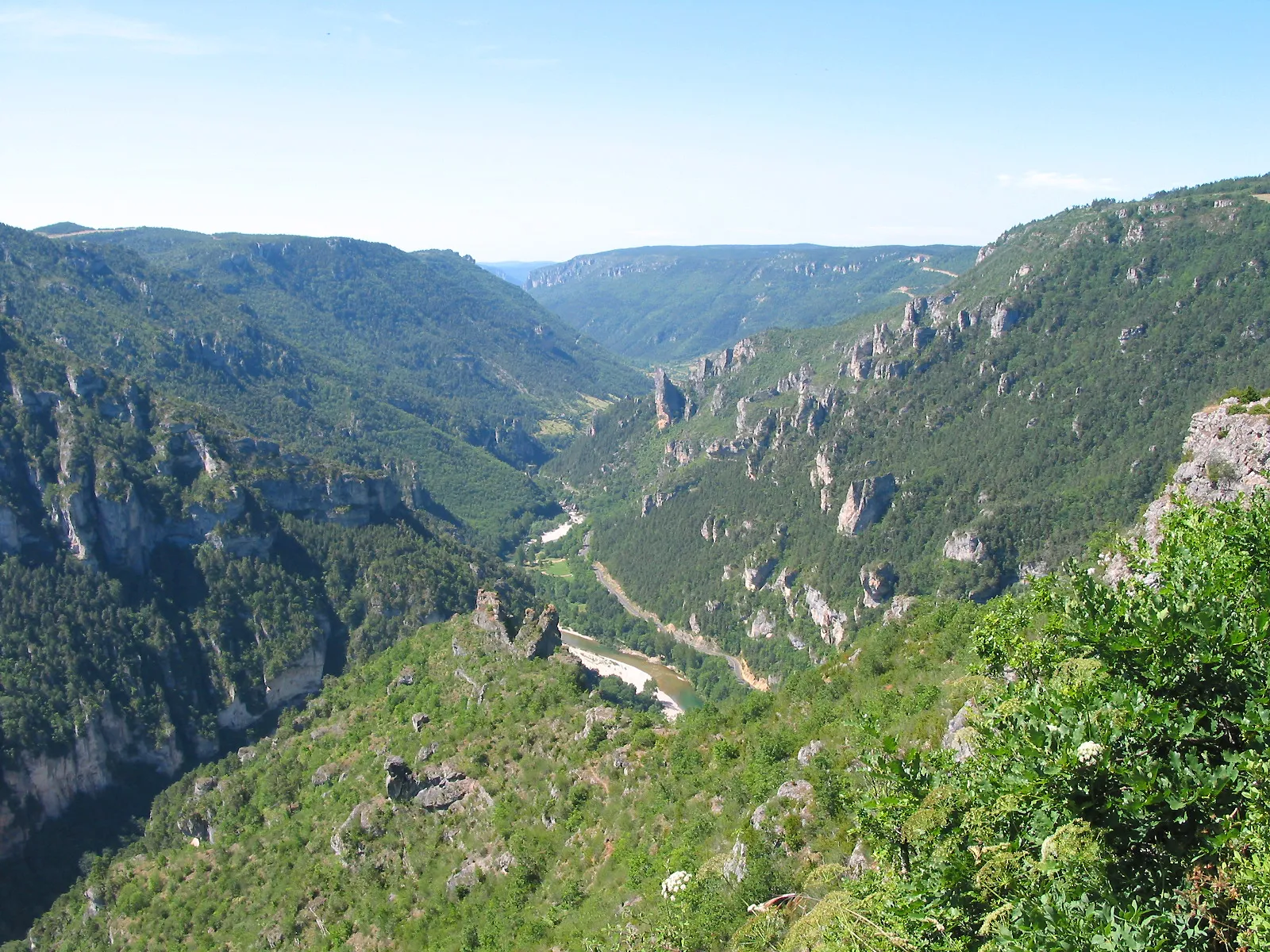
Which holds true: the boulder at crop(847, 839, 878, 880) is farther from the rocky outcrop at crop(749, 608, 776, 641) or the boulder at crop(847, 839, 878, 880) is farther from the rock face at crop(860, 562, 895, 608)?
the rocky outcrop at crop(749, 608, 776, 641)

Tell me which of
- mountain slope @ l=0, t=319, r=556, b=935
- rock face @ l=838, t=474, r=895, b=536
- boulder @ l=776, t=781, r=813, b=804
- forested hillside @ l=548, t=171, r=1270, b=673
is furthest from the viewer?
rock face @ l=838, t=474, r=895, b=536

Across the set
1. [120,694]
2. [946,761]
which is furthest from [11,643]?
[946,761]

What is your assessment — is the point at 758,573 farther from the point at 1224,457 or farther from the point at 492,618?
the point at 1224,457

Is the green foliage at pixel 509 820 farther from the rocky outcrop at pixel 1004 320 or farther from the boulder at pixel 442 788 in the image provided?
the rocky outcrop at pixel 1004 320

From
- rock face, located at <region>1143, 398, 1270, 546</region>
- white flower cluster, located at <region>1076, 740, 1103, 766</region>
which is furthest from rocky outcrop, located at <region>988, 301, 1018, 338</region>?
white flower cluster, located at <region>1076, 740, 1103, 766</region>

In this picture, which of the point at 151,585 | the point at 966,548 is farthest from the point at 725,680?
the point at 151,585
